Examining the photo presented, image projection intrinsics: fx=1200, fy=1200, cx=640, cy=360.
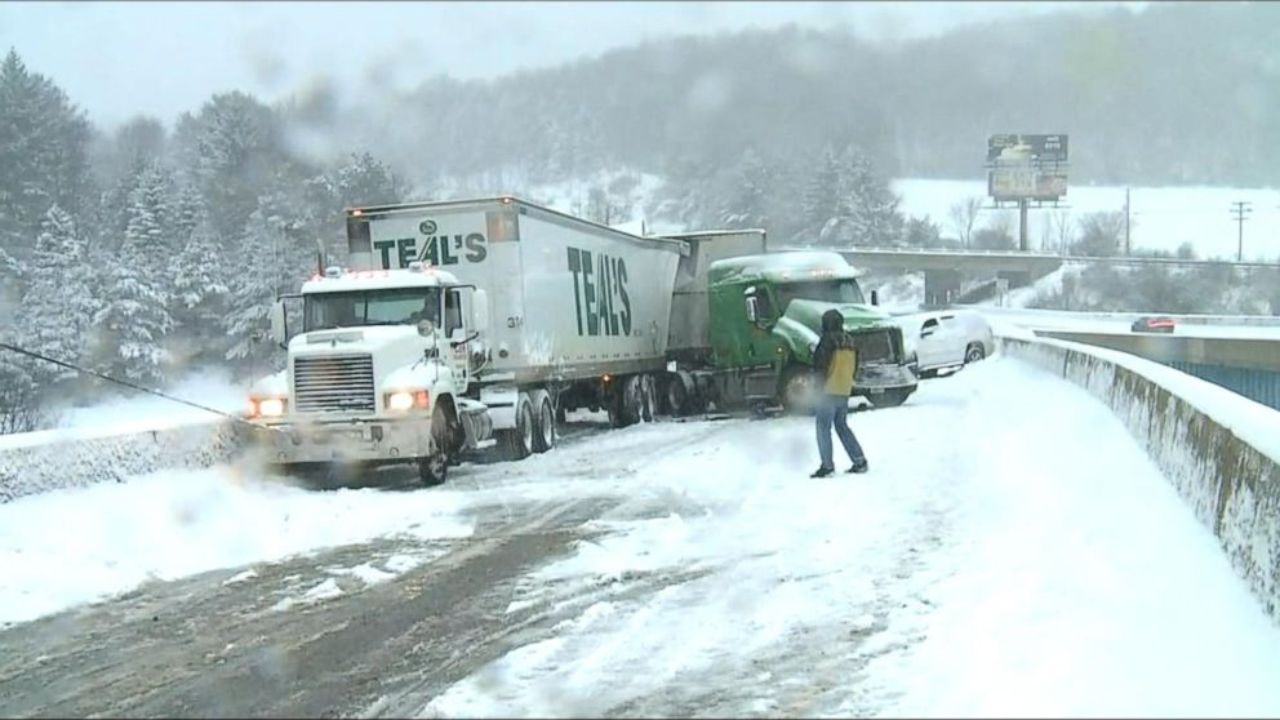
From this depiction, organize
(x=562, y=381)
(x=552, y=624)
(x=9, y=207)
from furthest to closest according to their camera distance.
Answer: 1. (x=9, y=207)
2. (x=562, y=381)
3. (x=552, y=624)

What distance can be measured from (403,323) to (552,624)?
8237mm

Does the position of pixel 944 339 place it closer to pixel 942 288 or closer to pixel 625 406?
pixel 942 288

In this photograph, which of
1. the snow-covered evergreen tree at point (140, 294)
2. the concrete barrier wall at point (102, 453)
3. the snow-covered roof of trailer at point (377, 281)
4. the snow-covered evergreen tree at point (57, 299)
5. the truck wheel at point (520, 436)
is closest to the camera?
the concrete barrier wall at point (102, 453)

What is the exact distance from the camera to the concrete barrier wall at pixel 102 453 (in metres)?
11.0

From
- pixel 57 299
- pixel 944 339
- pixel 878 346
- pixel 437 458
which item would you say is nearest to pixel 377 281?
pixel 437 458

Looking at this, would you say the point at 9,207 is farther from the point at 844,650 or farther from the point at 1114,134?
the point at 1114,134

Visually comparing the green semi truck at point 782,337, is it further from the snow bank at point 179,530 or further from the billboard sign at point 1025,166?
the billboard sign at point 1025,166

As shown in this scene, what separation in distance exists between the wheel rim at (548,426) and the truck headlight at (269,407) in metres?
5.11

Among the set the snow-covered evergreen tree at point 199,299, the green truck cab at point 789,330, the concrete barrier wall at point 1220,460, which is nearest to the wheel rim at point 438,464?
the concrete barrier wall at point 1220,460

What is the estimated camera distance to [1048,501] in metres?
10.4

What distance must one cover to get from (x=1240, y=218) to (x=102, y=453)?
13192mm

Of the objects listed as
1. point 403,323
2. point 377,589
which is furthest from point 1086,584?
point 403,323

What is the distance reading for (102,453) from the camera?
12.1 m

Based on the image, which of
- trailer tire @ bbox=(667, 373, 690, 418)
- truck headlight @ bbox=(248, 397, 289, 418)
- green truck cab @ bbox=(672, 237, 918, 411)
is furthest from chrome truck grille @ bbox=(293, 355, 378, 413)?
trailer tire @ bbox=(667, 373, 690, 418)
